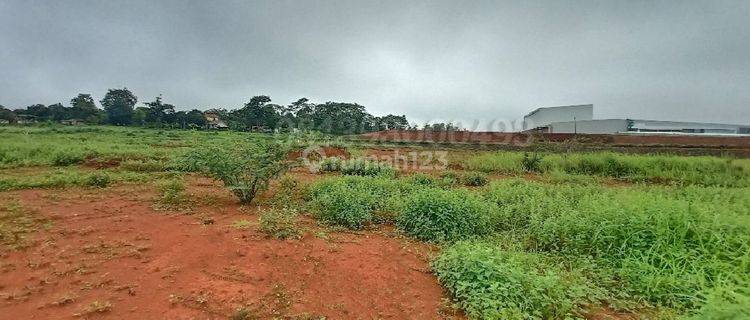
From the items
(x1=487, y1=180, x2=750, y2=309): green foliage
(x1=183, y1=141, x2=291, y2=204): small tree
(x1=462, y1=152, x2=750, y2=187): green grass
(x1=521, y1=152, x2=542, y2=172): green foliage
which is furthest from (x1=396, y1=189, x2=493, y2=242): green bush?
(x1=521, y1=152, x2=542, y2=172): green foliage

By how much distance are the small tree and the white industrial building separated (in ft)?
84.5

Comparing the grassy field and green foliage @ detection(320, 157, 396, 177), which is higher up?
green foliage @ detection(320, 157, 396, 177)

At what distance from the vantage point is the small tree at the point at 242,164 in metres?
5.84

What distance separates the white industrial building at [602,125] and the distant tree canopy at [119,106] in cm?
4152

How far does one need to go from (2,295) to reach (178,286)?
1208mm

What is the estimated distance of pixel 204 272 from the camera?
338 cm

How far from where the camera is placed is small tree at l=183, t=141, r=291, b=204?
19.2ft

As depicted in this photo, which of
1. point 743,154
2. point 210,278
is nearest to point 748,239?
point 210,278

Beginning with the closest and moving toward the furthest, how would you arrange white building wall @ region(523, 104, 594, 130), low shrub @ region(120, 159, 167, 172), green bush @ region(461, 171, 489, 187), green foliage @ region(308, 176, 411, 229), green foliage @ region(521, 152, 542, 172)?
green foliage @ region(308, 176, 411, 229), green bush @ region(461, 171, 489, 187), low shrub @ region(120, 159, 167, 172), green foliage @ region(521, 152, 542, 172), white building wall @ region(523, 104, 594, 130)

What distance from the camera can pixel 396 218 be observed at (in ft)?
17.5

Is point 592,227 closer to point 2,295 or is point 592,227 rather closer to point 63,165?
point 2,295

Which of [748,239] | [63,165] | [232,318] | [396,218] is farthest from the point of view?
[63,165]

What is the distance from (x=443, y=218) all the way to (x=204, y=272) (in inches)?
113

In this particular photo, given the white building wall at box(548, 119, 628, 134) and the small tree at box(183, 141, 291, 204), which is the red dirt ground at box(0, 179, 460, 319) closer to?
the small tree at box(183, 141, 291, 204)
